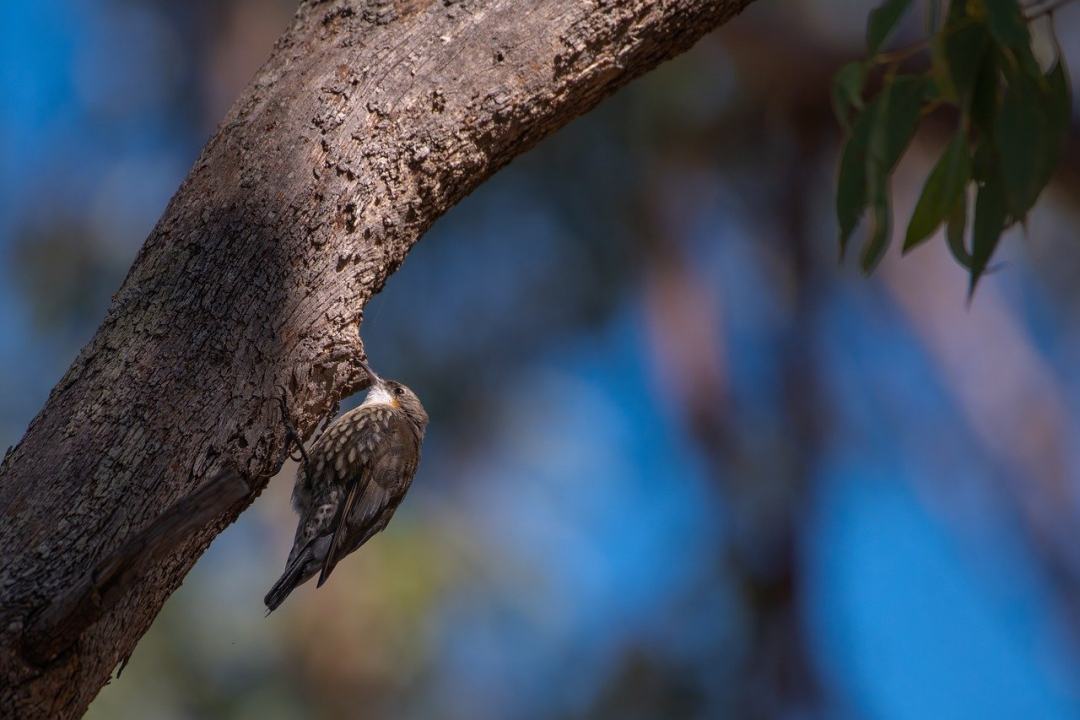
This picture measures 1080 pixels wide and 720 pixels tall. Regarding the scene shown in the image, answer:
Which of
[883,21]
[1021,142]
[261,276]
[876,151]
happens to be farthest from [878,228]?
[261,276]

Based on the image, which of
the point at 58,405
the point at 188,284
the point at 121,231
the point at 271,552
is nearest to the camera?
the point at 58,405

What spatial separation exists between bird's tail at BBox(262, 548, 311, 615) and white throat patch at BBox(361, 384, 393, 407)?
594mm

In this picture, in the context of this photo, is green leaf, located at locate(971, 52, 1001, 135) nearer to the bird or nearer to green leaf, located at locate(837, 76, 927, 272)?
green leaf, located at locate(837, 76, 927, 272)

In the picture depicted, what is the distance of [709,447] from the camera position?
8961mm

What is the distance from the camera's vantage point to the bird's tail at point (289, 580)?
10.5 feet

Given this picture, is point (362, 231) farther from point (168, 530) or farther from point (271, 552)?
point (271, 552)

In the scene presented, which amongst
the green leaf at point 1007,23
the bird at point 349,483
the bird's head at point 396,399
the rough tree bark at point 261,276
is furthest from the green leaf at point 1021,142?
the bird's head at point 396,399

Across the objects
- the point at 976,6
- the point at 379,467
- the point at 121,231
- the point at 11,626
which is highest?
the point at 976,6

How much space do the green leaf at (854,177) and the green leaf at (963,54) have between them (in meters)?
0.16

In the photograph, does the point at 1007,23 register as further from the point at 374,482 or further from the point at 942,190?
the point at 374,482

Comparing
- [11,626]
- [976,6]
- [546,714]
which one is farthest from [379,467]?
[546,714]

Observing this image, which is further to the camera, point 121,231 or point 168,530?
point 121,231

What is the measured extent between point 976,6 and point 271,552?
24.4 feet

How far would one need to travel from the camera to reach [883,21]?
229 centimetres
